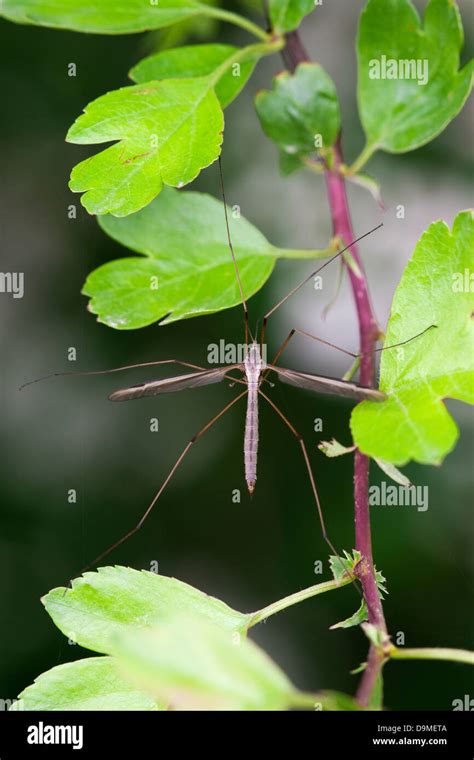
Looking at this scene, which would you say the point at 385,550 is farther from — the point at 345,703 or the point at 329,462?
the point at 345,703

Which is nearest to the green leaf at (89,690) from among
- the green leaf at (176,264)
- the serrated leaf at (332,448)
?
the serrated leaf at (332,448)

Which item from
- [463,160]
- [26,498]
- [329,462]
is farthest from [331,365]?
[26,498]

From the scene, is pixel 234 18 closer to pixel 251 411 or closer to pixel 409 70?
pixel 409 70

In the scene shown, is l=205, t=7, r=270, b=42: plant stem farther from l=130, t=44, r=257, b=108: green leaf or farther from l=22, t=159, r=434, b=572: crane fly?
l=22, t=159, r=434, b=572: crane fly

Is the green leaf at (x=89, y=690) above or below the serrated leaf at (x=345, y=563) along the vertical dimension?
below
